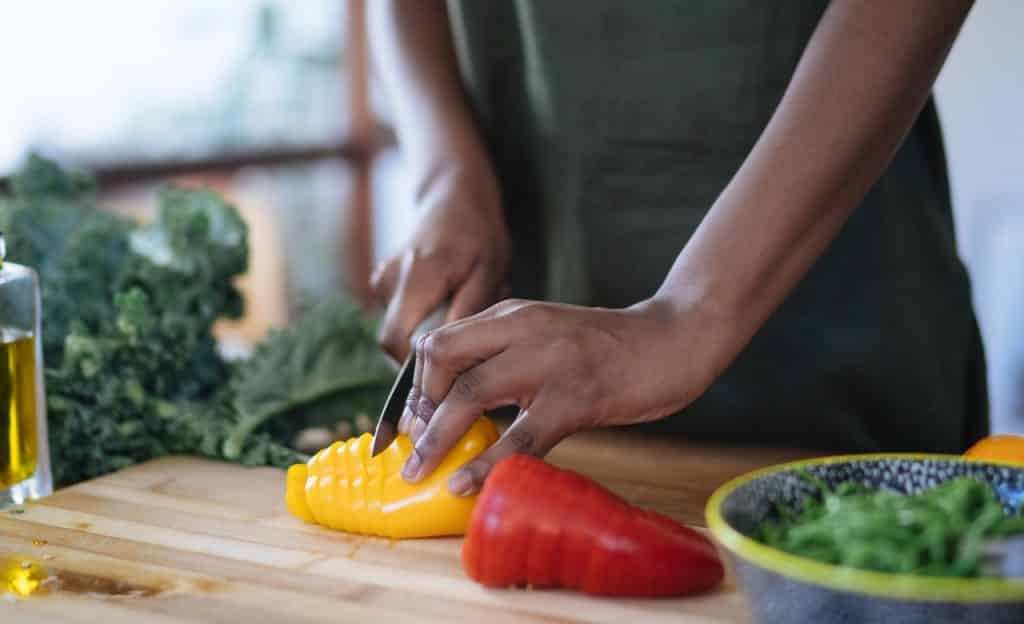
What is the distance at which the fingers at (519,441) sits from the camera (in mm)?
1083

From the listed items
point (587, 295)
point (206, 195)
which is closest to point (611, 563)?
point (587, 295)

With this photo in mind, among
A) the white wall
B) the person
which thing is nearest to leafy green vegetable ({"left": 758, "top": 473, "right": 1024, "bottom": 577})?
the person

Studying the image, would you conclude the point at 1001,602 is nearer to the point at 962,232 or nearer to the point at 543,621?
the point at 543,621

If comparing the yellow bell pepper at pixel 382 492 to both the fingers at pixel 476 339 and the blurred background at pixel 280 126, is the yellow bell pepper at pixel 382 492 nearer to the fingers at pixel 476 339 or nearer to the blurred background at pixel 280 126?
the fingers at pixel 476 339

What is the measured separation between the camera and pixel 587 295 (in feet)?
5.35

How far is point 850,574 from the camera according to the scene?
738 mm

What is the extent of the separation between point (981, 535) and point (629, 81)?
36.8 inches

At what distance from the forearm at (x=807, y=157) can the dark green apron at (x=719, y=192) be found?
1.13ft

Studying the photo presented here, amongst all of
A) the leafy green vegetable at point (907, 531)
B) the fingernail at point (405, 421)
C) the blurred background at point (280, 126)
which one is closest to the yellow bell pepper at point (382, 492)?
the fingernail at point (405, 421)

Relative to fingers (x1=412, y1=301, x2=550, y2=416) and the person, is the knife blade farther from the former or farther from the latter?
the person

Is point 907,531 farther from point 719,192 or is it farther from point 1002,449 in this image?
point 719,192

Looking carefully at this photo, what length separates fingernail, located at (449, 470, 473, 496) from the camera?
1082 millimetres

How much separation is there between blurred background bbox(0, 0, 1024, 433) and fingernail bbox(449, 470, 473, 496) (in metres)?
1.66

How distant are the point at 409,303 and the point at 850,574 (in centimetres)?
80
